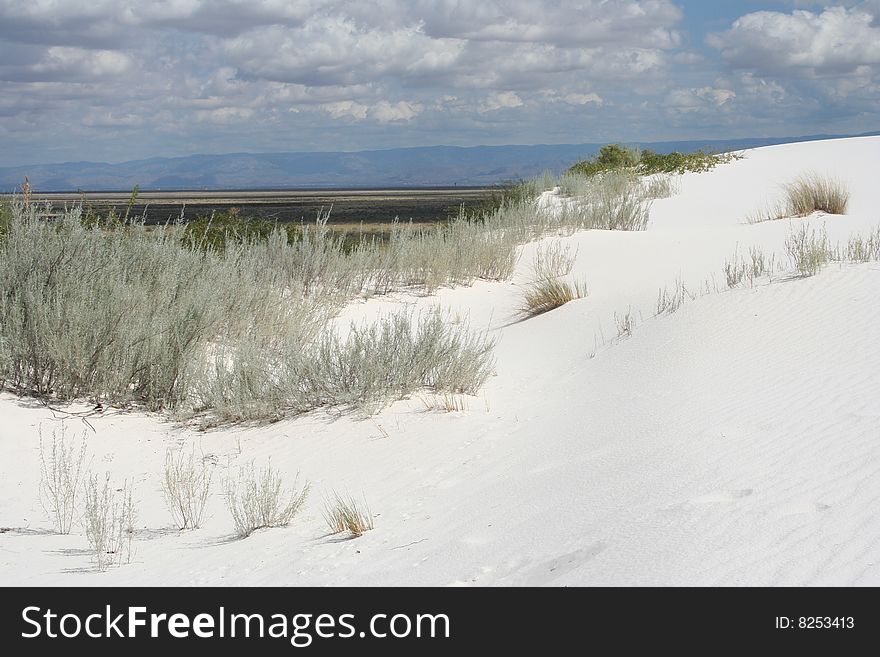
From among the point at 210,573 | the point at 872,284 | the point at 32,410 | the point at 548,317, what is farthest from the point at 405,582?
the point at 548,317

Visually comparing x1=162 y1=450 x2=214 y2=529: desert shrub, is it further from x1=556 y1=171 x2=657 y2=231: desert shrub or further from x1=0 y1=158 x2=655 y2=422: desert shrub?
x1=556 y1=171 x2=657 y2=231: desert shrub

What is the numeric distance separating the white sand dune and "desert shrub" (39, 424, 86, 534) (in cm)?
9

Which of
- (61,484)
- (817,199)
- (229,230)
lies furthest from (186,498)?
(817,199)

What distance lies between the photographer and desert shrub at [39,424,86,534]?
180 inches

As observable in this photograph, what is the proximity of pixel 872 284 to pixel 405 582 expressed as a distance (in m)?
6.20

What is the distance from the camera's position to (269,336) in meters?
8.57

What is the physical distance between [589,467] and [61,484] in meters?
3.01

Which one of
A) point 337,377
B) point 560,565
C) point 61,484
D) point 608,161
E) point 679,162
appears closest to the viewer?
point 560,565

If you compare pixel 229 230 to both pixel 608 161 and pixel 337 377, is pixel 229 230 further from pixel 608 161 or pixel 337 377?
pixel 608 161

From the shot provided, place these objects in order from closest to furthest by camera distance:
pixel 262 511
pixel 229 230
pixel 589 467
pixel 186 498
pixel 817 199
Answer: pixel 262 511
pixel 589 467
pixel 186 498
pixel 229 230
pixel 817 199

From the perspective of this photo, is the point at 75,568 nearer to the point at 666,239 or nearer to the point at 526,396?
the point at 526,396

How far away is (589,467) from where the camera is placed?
4508 mm

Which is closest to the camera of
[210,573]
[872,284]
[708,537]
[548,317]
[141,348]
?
[708,537]
